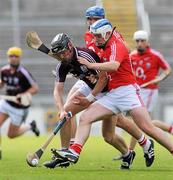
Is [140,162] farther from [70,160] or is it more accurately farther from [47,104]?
[47,104]

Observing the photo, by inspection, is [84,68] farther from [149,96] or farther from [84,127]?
[149,96]

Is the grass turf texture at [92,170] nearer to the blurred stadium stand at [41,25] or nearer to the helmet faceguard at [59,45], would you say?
the helmet faceguard at [59,45]

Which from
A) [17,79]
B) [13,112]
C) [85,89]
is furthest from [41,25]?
[85,89]

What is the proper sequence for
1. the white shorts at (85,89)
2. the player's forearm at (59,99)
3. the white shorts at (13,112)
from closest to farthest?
1. the player's forearm at (59,99)
2. the white shorts at (85,89)
3. the white shorts at (13,112)

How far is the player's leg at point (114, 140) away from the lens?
978cm

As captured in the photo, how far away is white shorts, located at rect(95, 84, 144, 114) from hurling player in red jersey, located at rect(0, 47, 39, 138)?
5750mm

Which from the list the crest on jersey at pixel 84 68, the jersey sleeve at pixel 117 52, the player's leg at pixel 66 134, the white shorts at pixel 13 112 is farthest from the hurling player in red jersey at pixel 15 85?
the jersey sleeve at pixel 117 52

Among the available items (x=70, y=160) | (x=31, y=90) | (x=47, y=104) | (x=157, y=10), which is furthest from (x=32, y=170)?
(x=157, y=10)

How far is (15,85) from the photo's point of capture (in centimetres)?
1541

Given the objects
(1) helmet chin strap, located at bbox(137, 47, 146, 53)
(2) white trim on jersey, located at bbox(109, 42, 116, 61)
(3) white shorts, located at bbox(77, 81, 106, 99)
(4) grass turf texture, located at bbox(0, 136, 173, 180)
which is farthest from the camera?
(1) helmet chin strap, located at bbox(137, 47, 146, 53)

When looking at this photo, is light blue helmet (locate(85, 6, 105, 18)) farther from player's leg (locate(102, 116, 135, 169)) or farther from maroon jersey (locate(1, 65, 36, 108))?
maroon jersey (locate(1, 65, 36, 108))

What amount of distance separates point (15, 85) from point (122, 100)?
6.39 meters

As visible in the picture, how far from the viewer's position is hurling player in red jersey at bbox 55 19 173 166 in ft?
29.5

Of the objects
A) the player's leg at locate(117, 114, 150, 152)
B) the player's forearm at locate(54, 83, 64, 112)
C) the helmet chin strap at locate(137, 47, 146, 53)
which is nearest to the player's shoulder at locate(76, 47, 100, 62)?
the player's forearm at locate(54, 83, 64, 112)
